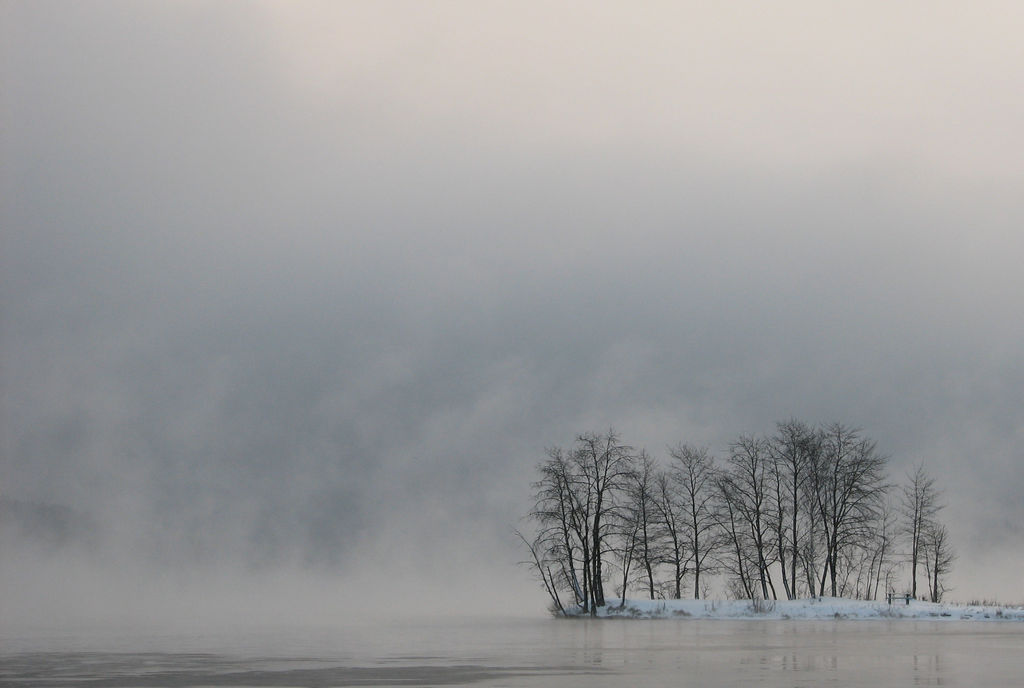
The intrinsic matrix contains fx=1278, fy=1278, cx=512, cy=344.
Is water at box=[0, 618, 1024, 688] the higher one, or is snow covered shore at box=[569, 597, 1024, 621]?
water at box=[0, 618, 1024, 688]

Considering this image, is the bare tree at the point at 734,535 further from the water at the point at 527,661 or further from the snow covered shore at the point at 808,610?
the water at the point at 527,661

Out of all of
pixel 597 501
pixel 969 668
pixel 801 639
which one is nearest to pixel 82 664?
pixel 969 668

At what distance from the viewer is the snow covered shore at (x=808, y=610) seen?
254ft

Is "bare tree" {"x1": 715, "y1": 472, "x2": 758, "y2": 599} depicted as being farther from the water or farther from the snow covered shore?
the water

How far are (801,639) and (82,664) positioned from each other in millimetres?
26200

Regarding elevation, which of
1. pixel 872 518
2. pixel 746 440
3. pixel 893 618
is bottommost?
pixel 893 618

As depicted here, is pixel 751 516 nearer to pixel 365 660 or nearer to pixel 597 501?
pixel 597 501

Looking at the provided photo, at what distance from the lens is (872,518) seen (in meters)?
89.8

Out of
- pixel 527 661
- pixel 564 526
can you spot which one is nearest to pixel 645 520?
pixel 564 526

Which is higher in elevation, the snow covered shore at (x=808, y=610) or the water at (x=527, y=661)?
the water at (x=527, y=661)

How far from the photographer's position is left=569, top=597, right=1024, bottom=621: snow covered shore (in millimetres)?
77562

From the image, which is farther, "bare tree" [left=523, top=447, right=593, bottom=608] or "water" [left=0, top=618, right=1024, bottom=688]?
"bare tree" [left=523, top=447, right=593, bottom=608]

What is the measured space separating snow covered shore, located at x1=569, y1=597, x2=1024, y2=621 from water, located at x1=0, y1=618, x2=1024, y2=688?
27903mm

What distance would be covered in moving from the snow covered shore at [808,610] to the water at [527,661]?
2790cm
